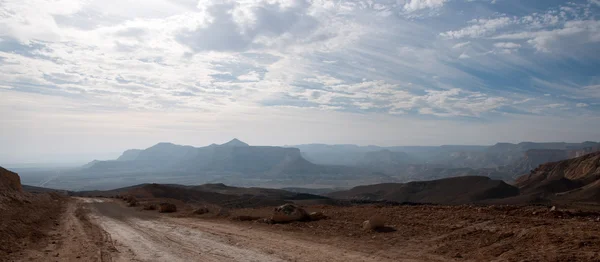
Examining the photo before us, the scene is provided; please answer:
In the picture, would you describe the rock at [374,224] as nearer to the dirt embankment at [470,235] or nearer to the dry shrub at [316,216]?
the dirt embankment at [470,235]

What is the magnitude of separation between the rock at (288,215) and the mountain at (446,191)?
66.1 meters

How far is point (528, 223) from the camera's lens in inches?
411

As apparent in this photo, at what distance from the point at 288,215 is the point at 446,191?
83.4 metres

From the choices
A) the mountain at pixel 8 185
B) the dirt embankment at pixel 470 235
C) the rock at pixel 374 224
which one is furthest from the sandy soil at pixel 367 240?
the mountain at pixel 8 185

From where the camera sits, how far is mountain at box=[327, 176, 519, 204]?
79950 millimetres

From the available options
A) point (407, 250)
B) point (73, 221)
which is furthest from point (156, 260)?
point (73, 221)

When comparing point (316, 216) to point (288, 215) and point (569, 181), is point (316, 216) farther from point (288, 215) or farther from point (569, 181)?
point (569, 181)

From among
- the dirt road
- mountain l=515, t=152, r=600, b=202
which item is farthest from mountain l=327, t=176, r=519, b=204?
the dirt road

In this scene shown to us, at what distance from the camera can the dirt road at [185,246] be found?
977cm

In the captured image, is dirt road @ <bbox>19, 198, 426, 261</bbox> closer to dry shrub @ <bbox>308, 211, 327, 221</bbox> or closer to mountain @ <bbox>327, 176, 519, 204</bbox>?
dry shrub @ <bbox>308, 211, 327, 221</bbox>

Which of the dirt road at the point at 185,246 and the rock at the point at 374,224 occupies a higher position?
the rock at the point at 374,224

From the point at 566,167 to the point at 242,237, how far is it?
11476cm

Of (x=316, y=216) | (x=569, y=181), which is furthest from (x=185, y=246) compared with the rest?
(x=569, y=181)

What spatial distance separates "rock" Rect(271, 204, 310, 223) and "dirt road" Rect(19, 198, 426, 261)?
137 cm
